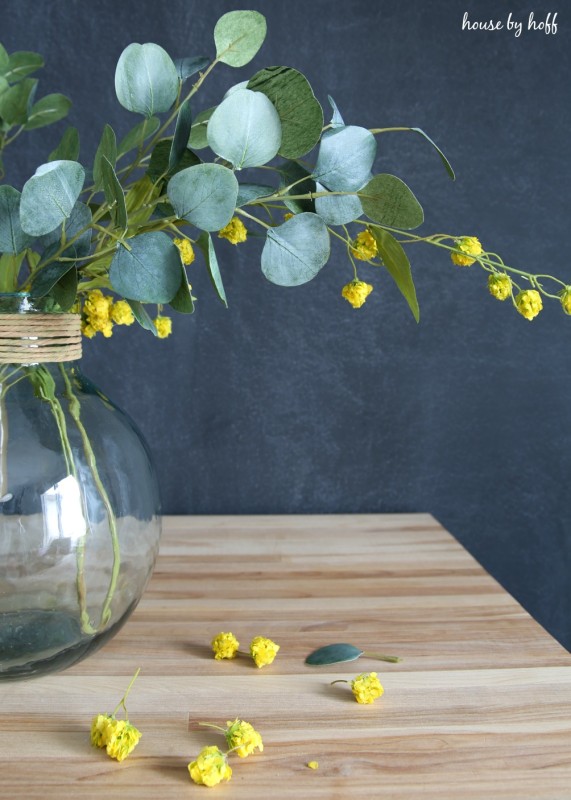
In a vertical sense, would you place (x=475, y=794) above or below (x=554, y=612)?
above

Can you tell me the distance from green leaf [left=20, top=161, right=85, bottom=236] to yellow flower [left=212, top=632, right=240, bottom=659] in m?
0.42

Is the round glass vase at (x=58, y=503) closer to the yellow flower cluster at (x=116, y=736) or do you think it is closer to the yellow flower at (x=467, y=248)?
the yellow flower cluster at (x=116, y=736)

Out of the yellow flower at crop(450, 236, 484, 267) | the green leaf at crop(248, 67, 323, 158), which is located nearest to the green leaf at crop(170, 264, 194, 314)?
the green leaf at crop(248, 67, 323, 158)

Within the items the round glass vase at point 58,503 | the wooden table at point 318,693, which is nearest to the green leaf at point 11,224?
the round glass vase at point 58,503

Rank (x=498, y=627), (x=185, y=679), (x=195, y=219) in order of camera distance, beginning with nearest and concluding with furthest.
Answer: (x=195, y=219) → (x=185, y=679) → (x=498, y=627)

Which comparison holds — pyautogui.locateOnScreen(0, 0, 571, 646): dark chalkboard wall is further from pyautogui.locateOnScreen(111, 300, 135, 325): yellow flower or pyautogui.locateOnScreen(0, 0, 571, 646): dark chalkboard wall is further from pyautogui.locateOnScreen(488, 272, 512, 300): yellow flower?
pyautogui.locateOnScreen(488, 272, 512, 300): yellow flower

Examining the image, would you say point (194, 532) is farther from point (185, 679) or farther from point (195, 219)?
point (195, 219)

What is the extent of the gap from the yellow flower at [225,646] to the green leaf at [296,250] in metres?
0.36

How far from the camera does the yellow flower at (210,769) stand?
0.54 metres

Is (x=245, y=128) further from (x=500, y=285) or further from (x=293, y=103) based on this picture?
(x=500, y=285)

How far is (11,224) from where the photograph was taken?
0.55 m

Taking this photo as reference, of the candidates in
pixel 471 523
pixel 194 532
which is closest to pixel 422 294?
pixel 471 523

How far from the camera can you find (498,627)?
2.67 feet

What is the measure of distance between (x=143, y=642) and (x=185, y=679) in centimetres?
9
